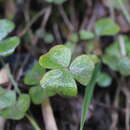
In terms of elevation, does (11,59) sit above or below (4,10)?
below

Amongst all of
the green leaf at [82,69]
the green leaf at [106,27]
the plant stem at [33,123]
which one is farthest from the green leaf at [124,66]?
the plant stem at [33,123]

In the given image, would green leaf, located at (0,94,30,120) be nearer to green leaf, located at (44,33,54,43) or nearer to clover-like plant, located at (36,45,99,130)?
clover-like plant, located at (36,45,99,130)

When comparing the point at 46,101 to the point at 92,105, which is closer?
the point at 46,101

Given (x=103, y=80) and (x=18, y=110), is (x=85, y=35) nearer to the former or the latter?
(x=103, y=80)

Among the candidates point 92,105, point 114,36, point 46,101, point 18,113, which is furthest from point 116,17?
point 18,113

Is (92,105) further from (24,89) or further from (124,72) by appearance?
(24,89)

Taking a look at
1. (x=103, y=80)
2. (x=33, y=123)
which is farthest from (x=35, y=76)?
(x=103, y=80)
